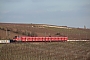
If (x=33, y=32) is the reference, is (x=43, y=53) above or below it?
below

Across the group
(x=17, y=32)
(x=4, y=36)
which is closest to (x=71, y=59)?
(x=4, y=36)

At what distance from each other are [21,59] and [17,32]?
57.4 meters

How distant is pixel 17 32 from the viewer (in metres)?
86.6

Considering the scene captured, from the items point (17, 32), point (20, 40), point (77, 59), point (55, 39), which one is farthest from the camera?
point (17, 32)

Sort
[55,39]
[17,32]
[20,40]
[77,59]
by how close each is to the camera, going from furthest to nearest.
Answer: [17,32] → [55,39] → [20,40] → [77,59]

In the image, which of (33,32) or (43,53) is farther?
(33,32)

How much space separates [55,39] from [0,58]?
42.5 m

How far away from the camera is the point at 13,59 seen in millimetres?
30000

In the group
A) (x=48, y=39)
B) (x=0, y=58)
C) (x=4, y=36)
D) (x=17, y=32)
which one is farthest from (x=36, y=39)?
(x=0, y=58)

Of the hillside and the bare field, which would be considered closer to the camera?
the bare field

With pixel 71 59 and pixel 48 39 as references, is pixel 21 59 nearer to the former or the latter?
pixel 71 59

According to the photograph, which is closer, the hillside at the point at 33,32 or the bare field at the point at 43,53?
the bare field at the point at 43,53

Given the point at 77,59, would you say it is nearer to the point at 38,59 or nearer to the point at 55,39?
the point at 38,59

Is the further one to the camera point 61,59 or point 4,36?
point 4,36
